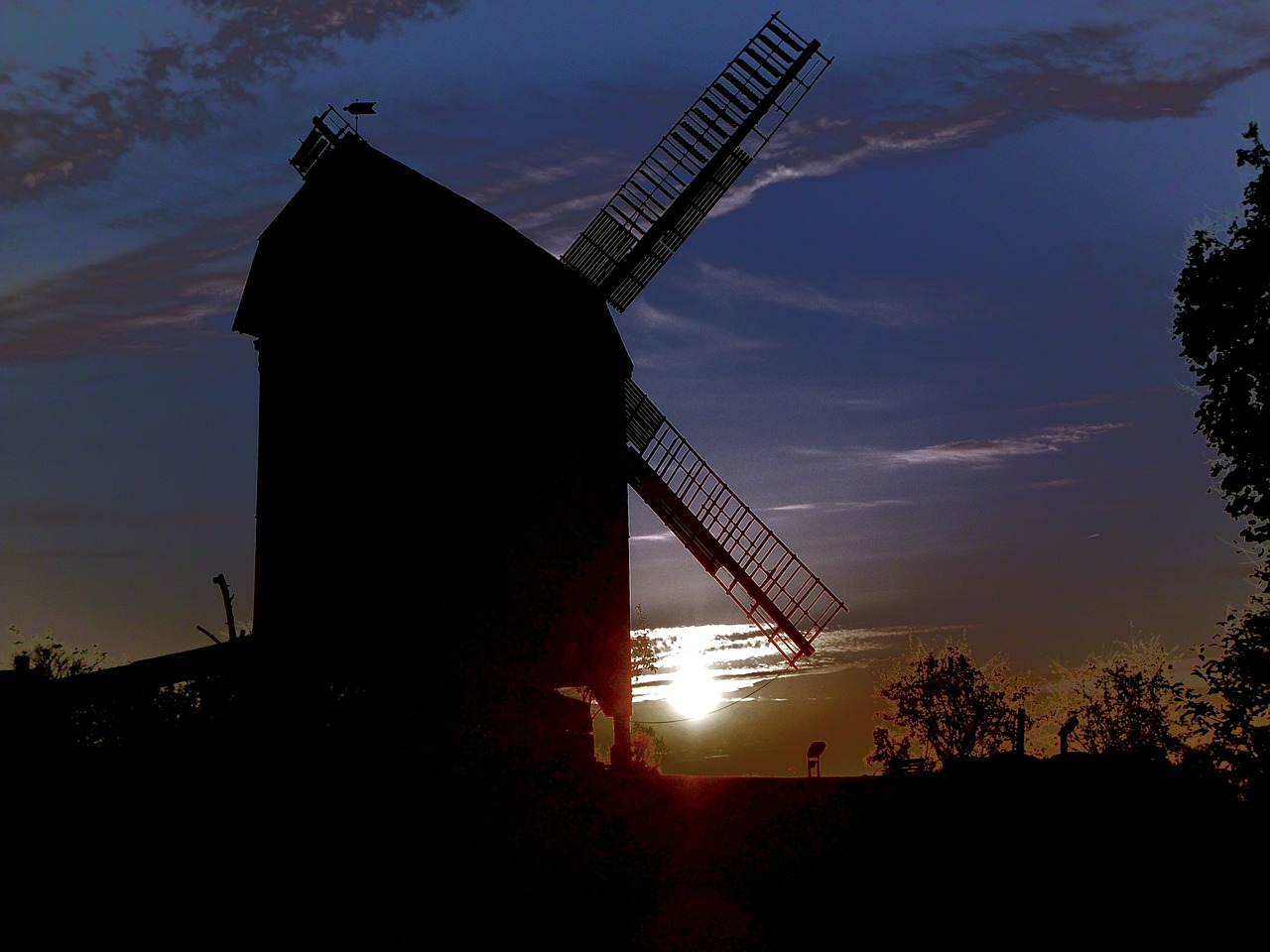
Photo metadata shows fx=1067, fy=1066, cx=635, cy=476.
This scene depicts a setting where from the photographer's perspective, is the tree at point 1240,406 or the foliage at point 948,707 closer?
the tree at point 1240,406

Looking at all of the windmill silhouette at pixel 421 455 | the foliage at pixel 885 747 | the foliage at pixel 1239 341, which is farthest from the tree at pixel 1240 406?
the foliage at pixel 885 747

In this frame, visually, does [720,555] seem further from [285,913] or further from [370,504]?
[285,913]

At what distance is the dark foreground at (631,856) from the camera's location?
13.3 m

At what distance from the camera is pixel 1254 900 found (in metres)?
12.9

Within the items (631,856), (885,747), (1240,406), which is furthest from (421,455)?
(885,747)

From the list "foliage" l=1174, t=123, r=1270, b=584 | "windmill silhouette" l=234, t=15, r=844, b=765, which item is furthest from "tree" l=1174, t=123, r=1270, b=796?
"windmill silhouette" l=234, t=15, r=844, b=765

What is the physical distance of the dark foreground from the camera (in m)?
13.3

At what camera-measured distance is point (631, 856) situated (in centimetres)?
1606

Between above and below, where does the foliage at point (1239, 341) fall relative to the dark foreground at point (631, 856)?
above

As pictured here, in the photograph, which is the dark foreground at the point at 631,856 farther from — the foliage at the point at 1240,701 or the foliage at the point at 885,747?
the foliage at the point at 885,747

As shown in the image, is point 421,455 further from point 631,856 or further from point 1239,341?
point 1239,341

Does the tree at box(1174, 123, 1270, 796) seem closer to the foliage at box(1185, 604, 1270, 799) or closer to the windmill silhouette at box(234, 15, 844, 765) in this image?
the foliage at box(1185, 604, 1270, 799)

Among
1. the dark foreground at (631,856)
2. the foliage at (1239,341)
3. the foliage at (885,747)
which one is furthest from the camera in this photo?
the foliage at (885,747)

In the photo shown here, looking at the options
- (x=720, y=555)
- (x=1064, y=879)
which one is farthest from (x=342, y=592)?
(x=1064, y=879)
